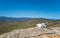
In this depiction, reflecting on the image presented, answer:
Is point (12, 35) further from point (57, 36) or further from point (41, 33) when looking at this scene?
point (57, 36)

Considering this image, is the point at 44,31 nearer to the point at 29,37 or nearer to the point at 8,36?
the point at 29,37

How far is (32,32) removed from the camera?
13297 millimetres

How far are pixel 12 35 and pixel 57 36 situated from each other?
3.69 metres

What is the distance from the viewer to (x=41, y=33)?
1316cm

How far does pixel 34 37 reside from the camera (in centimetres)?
1286

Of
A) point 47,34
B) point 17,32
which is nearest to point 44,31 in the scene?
point 47,34

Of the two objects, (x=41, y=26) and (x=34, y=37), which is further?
(x=41, y=26)

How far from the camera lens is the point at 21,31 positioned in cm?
1344

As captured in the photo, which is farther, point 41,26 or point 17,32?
point 41,26

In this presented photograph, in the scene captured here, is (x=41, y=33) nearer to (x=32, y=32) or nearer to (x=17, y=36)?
(x=32, y=32)

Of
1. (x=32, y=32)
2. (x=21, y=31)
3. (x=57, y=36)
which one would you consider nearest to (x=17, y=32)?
(x=21, y=31)

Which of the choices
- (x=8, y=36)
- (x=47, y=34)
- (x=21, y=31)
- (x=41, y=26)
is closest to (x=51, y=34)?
(x=47, y=34)

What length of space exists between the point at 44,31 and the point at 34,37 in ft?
3.90

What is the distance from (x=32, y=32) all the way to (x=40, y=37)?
863 mm
